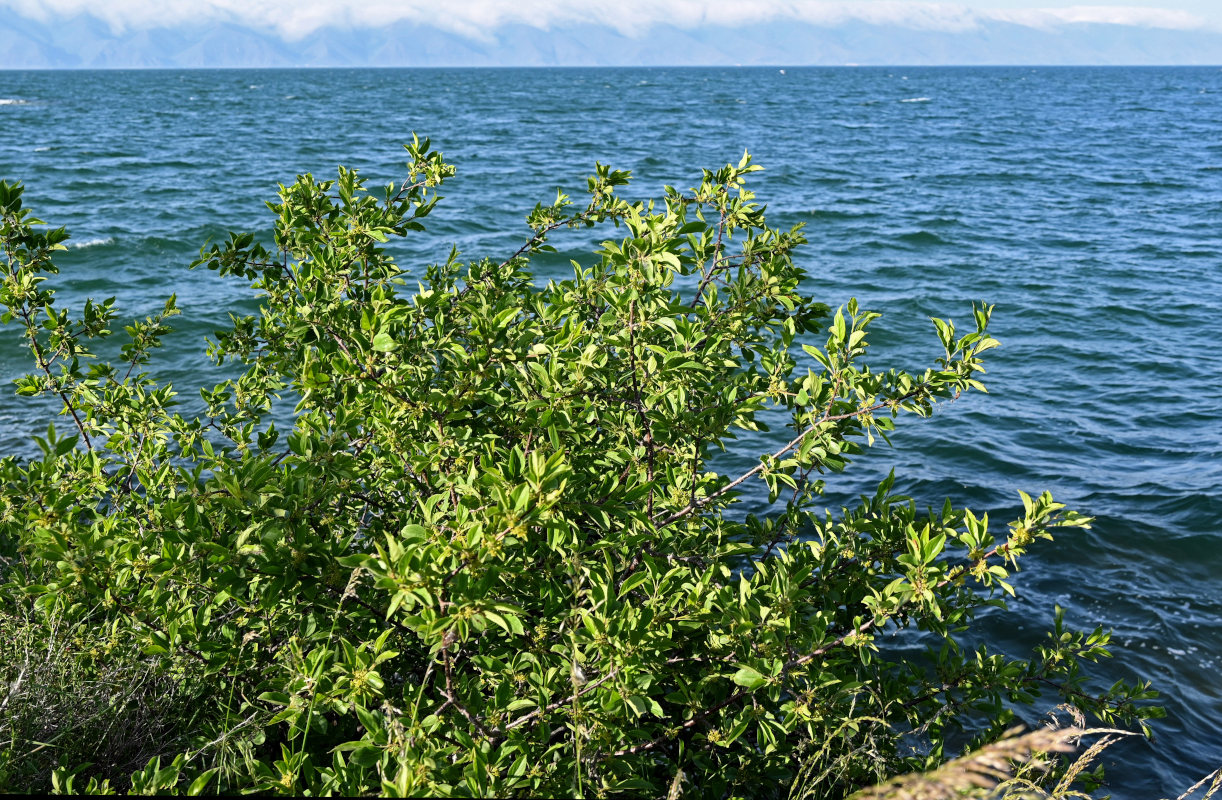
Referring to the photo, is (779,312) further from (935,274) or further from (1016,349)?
(935,274)

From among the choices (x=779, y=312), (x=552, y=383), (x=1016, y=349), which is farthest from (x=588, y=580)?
(x=1016, y=349)

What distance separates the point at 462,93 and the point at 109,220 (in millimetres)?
76891

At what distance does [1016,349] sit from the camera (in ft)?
46.7

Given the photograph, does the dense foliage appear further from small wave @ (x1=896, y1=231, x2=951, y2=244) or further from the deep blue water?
small wave @ (x1=896, y1=231, x2=951, y2=244)

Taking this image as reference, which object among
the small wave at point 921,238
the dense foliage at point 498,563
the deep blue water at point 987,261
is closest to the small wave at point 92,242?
the deep blue water at point 987,261

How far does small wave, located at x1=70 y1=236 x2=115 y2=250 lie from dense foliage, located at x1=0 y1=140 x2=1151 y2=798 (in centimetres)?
1828

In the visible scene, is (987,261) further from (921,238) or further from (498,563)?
(498,563)

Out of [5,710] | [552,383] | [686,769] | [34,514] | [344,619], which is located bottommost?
[686,769]

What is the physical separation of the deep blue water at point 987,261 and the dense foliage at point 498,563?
349 cm

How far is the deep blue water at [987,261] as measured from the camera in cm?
804

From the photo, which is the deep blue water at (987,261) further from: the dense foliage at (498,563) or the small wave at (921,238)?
the dense foliage at (498,563)

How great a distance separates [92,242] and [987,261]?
1992cm

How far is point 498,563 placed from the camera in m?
2.87

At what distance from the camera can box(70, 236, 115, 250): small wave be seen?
20156 mm
